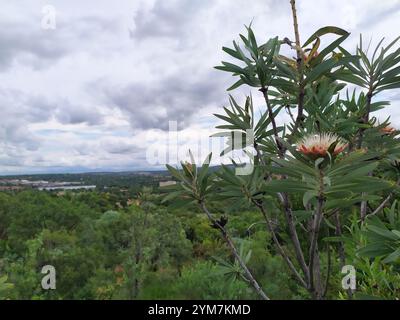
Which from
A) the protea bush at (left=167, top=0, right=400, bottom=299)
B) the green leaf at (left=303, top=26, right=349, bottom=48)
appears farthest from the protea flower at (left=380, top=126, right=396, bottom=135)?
the green leaf at (left=303, top=26, right=349, bottom=48)

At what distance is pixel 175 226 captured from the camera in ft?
33.3

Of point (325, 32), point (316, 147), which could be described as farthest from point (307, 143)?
point (325, 32)

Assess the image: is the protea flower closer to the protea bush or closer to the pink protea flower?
the protea bush

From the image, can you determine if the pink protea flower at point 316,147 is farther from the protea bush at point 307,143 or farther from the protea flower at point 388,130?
the protea flower at point 388,130

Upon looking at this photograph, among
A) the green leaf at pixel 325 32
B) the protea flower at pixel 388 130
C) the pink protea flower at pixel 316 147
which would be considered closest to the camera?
the pink protea flower at pixel 316 147

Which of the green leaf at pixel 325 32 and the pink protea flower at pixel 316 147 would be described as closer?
the pink protea flower at pixel 316 147

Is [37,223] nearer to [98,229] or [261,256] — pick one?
[98,229]

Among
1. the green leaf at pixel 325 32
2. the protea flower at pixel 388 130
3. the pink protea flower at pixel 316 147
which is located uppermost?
the green leaf at pixel 325 32

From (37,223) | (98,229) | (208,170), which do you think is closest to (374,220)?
(208,170)

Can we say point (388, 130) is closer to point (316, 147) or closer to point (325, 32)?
point (325, 32)

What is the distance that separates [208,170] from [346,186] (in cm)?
48

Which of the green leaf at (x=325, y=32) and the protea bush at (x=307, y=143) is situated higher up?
the green leaf at (x=325, y=32)

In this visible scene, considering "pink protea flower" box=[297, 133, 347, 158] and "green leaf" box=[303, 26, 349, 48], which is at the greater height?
"green leaf" box=[303, 26, 349, 48]

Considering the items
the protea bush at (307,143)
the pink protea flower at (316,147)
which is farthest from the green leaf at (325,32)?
the pink protea flower at (316,147)
